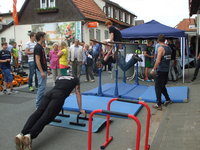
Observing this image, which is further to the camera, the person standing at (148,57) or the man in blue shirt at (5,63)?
the person standing at (148,57)

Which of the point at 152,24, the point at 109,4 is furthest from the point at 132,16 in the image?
the point at 152,24

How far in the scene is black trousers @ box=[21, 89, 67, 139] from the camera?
4242 millimetres

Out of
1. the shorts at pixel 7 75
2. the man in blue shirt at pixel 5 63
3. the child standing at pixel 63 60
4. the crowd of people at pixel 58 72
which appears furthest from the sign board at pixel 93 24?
the shorts at pixel 7 75

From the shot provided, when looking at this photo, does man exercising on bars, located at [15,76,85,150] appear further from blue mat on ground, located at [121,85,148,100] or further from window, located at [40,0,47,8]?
window, located at [40,0,47,8]

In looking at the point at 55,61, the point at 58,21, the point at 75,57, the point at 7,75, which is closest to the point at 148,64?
the point at 75,57

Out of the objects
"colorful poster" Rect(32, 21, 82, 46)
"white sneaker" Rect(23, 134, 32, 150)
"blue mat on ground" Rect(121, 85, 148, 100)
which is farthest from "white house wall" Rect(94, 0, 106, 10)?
"white sneaker" Rect(23, 134, 32, 150)

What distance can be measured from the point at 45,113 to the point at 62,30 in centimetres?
1959

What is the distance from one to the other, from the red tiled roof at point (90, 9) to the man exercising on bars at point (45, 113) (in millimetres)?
18293

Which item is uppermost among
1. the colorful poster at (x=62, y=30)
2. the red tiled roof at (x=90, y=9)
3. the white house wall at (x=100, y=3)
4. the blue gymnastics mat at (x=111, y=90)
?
the white house wall at (x=100, y=3)

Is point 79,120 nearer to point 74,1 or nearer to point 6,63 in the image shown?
point 6,63

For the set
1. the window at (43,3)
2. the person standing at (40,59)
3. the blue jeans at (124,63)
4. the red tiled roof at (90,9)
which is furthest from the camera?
the window at (43,3)

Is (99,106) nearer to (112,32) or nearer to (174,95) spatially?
(174,95)

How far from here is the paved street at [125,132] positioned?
4387 mm

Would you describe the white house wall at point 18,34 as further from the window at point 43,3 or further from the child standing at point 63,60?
the child standing at point 63,60
